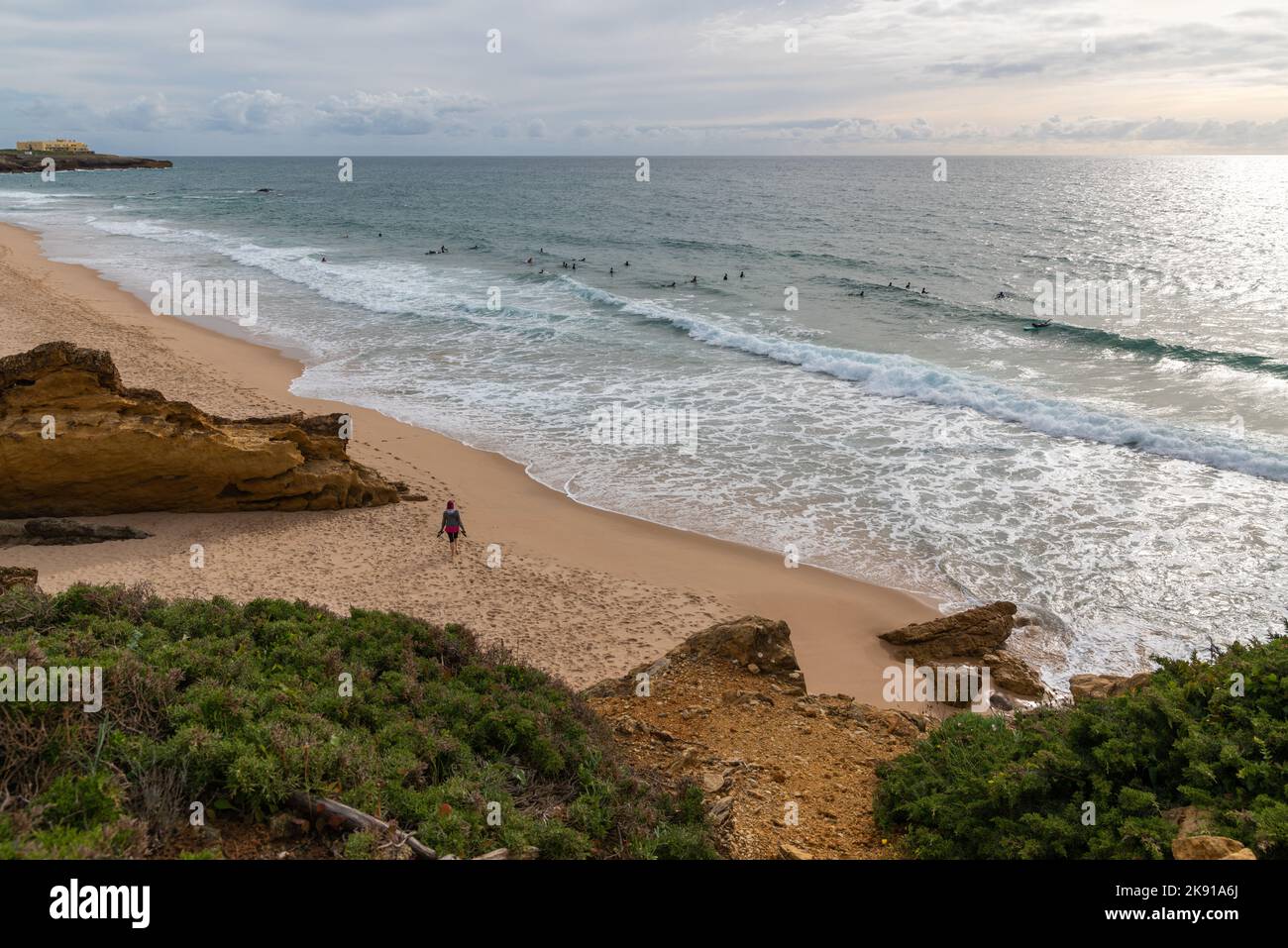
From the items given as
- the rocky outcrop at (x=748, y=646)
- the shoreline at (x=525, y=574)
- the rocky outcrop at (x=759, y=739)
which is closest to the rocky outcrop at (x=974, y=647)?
the shoreline at (x=525, y=574)

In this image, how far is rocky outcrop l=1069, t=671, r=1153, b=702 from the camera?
365 inches

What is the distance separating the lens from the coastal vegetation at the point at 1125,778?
238 inches

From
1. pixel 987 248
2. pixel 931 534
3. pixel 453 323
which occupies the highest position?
pixel 987 248

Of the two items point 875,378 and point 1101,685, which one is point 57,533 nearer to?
point 1101,685

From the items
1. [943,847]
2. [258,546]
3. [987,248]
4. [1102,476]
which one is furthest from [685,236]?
[943,847]

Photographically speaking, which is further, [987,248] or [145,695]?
[987,248]

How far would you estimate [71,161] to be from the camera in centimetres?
15888

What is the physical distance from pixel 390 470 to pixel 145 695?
12576mm

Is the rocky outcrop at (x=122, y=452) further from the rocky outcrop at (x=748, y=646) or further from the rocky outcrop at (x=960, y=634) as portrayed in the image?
the rocky outcrop at (x=960, y=634)

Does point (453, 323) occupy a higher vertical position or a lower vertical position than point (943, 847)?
higher

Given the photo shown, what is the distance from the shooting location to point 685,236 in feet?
194

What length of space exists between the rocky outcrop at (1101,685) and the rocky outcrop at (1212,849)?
3.72 m
